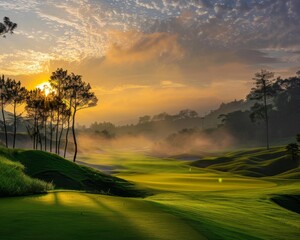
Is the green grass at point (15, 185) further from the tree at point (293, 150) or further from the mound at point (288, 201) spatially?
the tree at point (293, 150)

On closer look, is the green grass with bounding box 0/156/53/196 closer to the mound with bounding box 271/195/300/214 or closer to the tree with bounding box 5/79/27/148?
the mound with bounding box 271/195/300/214

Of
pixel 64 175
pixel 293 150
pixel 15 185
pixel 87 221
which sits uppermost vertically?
pixel 293 150

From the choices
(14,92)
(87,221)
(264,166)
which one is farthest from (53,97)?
(87,221)

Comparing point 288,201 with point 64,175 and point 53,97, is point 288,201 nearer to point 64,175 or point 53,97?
point 64,175

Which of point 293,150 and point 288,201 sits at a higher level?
point 293,150

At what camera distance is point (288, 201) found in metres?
38.9

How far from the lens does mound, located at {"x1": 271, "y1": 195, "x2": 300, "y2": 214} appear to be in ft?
124

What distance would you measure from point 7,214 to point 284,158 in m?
87.7

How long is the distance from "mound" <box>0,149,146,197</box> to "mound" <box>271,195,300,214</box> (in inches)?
537

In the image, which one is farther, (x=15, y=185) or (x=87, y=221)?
(x=15, y=185)

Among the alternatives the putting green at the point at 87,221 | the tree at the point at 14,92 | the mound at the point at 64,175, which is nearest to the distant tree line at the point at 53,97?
the tree at the point at 14,92

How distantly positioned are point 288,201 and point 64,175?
22.7 meters

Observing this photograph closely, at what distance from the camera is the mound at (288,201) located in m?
37.6

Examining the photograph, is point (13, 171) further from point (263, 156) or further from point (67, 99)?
point (263, 156)
